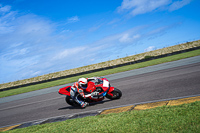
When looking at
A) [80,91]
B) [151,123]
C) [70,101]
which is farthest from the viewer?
[70,101]

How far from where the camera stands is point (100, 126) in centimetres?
429

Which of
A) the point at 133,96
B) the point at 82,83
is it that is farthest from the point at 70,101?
the point at 133,96

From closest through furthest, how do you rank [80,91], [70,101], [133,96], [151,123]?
[151,123]
[80,91]
[133,96]
[70,101]

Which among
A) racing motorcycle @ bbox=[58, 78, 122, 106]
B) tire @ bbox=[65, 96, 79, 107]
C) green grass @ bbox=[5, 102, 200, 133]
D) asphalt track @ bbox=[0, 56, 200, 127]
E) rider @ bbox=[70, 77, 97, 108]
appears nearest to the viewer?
green grass @ bbox=[5, 102, 200, 133]

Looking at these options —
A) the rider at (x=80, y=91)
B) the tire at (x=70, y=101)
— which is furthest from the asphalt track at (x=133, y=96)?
the rider at (x=80, y=91)

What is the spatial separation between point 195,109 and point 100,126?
93.8 inches

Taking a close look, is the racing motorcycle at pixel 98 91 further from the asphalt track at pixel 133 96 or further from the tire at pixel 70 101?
the tire at pixel 70 101

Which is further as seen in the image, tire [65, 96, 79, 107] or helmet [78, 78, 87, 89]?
tire [65, 96, 79, 107]

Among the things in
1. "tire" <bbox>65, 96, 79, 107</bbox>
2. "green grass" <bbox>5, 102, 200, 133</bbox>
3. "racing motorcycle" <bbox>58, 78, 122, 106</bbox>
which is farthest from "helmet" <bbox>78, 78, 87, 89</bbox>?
"green grass" <bbox>5, 102, 200, 133</bbox>

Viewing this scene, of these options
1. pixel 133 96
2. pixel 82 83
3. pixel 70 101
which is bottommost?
pixel 133 96

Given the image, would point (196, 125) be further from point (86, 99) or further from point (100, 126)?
point (86, 99)

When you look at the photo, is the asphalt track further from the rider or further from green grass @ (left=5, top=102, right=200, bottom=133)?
green grass @ (left=5, top=102, right=200, bottom=133)

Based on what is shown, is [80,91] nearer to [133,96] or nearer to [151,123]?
[133,96]

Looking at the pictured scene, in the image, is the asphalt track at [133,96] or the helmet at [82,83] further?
the helmet at [82,83]
